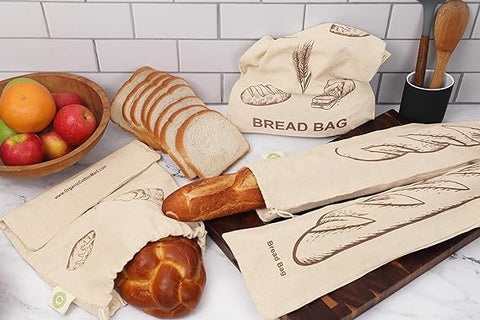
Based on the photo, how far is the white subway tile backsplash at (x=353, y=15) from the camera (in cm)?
101

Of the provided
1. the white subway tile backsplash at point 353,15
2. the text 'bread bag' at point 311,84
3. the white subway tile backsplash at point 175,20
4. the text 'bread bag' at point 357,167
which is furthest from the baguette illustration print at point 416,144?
the white subway tile backsplash at point 175,20

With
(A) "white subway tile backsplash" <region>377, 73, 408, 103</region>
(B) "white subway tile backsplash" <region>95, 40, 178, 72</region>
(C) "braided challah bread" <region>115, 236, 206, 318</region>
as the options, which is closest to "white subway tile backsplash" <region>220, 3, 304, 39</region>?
(B) "white subway tile backsplash" <region>95, 40, 178, 72</region>

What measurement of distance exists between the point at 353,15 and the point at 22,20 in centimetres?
59

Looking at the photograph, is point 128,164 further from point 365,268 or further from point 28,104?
point 365,268

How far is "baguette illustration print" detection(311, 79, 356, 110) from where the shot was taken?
40.0 inches

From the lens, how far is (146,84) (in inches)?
41.1

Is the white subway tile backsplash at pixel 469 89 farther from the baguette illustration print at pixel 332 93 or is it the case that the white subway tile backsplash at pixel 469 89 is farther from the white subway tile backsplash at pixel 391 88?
the baguette illustration print at pixel 332 93

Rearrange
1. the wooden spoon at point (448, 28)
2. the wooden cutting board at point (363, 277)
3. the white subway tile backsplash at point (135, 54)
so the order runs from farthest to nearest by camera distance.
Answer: the white subway tile backsplash at point (135, 54) < the wooden spoon at point (448, 28) < the wooden cutting board at point (363, 277)

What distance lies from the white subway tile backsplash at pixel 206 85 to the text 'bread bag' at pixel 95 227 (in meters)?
0.20

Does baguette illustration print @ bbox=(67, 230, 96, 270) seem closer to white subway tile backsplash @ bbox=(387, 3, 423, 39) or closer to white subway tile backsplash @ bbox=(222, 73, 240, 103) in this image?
white subway tile backsplash @ bbox=(222, 73, 240, 103)

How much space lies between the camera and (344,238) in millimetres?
785

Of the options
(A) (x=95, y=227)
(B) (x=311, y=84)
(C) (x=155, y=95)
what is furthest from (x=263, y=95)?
(A) (x=95, y=227)

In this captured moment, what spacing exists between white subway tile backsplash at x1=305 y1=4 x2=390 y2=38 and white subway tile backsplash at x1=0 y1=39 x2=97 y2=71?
0.41m

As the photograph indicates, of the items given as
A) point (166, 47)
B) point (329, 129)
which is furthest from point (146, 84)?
point (329, 129)
